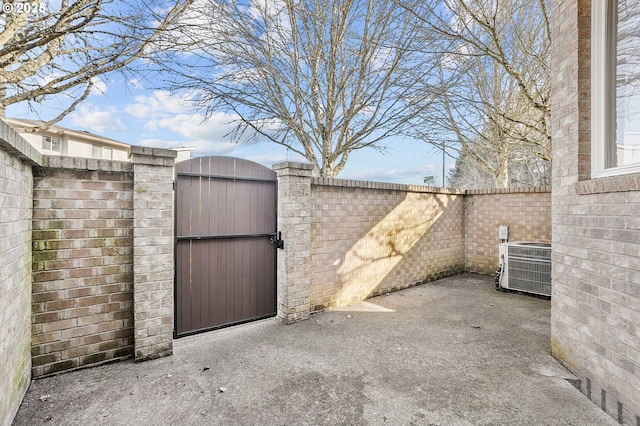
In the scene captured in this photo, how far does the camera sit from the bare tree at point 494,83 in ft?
16.9

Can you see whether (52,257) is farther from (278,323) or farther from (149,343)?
(278,323)

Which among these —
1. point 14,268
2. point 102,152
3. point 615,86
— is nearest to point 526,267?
point 615,86

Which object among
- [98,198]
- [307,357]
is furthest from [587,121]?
[98,198]

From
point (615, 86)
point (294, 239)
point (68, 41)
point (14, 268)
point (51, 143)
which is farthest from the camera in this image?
point (51, 143)

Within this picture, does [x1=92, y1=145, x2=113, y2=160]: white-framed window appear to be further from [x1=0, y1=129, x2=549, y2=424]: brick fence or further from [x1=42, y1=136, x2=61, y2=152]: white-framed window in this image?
[x1=0, y1=129, x2=549, y2=424]: brick fence

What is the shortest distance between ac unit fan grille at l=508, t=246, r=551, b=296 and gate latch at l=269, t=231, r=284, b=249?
14.4 feet

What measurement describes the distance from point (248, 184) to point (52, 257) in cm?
208

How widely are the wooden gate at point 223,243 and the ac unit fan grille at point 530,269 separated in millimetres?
4476

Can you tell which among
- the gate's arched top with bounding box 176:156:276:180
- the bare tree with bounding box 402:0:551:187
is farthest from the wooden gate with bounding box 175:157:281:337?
the bare tree with bounding box 402:0:551:187

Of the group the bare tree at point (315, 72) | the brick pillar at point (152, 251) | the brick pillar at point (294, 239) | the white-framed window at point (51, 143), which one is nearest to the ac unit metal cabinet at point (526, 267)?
the bare tree at point (315, 72)

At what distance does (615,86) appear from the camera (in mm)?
2436

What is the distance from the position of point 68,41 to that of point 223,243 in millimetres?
4459

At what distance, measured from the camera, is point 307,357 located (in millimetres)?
3100

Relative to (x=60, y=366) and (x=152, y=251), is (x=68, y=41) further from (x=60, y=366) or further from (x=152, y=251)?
(x=60, y=366)
